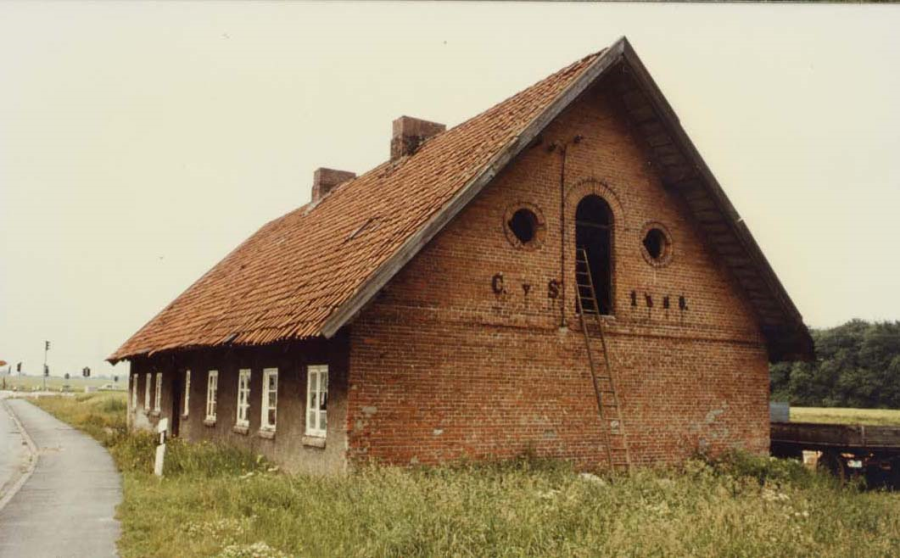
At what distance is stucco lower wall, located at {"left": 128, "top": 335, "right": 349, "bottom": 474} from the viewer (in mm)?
11109

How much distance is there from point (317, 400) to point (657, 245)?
688 centimetres

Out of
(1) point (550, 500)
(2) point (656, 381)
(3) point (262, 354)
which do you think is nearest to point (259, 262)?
(3) point (262, 354)

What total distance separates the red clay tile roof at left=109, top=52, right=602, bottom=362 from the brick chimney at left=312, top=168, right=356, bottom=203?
163cm

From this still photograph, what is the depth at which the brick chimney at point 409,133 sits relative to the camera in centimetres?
1777

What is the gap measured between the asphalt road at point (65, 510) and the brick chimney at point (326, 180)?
9.05 meters

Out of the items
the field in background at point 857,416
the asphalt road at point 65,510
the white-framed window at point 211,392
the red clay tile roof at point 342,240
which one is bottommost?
the asphalt road at point 65,510

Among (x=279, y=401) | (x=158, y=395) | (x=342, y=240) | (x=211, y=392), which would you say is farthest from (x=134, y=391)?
(x=342, y=240)

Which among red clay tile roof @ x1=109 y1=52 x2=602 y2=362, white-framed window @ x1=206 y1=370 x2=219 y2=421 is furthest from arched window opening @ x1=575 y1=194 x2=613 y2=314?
white-framed window @ x1=206 y1=370 x2=219 y2=421

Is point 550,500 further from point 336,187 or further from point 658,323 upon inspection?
point 336,187

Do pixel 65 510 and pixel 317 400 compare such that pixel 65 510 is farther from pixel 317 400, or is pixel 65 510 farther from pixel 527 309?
pixel 527 309

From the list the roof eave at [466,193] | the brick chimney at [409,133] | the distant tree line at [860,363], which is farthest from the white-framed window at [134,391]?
the distant tree line at [860,363]

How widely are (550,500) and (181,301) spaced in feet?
58.0

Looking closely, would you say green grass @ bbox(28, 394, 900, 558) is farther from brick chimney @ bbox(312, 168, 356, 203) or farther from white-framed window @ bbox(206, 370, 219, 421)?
→ brick chimney @ bbox(312, 168, 356, 203)

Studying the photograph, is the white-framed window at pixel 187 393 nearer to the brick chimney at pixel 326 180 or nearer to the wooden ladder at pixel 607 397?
the brick chimney at pixel 326 180
